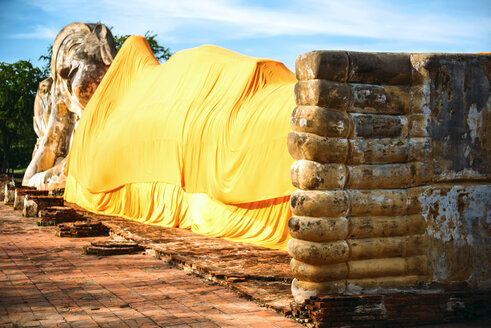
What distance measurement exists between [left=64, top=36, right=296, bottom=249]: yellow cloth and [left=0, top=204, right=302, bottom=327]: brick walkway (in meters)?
2.51

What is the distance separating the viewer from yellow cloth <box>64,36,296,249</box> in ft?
36.7

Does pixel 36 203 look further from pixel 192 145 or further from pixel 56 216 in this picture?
pixel 192 145

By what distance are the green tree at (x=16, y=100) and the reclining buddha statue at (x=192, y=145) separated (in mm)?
17271

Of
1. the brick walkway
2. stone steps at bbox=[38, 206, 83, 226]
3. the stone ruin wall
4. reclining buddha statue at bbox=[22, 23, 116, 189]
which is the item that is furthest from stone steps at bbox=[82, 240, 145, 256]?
reclining buddha statue at bbox=[22, 23, 116, 189]

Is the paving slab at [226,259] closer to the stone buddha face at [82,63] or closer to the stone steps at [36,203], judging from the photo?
the stone steps at [36,203]

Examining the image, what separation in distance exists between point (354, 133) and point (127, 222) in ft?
31.2

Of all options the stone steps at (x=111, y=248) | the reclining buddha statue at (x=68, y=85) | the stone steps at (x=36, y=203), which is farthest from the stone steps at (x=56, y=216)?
the reclining buddha statue at (x=68, y=85)

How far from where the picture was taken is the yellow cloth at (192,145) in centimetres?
1118

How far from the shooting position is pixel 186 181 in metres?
13.6

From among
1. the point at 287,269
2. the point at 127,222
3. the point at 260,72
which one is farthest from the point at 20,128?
the point at 287,269

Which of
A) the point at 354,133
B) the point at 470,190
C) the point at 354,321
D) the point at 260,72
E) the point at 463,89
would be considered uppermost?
the point at 260,72

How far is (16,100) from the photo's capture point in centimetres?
3494

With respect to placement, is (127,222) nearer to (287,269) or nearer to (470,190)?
(287,269)

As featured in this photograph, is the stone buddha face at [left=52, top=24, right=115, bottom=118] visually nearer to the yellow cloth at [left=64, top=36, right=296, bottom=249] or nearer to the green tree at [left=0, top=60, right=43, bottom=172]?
the yellow cloth at [left=64, top=36, right=296, bottom=249]
